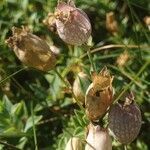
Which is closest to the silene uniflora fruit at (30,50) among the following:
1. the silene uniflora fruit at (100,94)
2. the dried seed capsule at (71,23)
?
the dried seed capsule at (71,23)

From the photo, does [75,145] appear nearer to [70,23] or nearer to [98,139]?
[98,139]

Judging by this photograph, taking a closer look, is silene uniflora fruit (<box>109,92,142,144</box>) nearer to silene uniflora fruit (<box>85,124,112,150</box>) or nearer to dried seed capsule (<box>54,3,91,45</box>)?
silene uniflora fruit (<box>85,124,112,150</box>)

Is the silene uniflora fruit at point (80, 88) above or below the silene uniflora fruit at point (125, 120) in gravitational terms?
below

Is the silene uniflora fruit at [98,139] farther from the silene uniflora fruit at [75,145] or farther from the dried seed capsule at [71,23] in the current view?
the dried seed capsule at [71,23]

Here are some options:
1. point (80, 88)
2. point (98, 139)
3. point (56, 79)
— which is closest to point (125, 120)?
point (98, 139)

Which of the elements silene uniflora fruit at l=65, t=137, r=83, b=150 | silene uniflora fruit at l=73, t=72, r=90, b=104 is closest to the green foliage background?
silene uniflora fruit at l=73, t=72, r=90, b=104

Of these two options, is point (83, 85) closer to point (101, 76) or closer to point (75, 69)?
point (101, 76)
